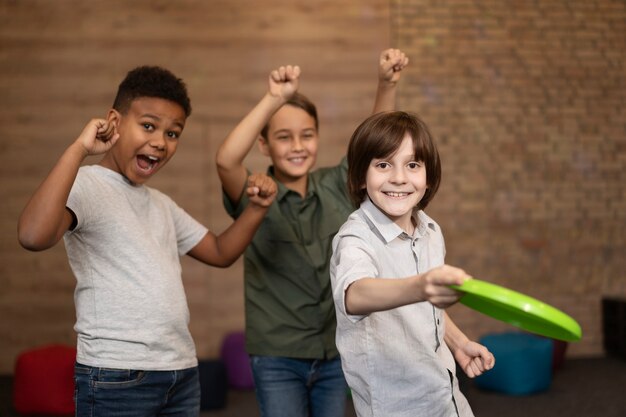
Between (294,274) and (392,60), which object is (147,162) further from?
(392,60)

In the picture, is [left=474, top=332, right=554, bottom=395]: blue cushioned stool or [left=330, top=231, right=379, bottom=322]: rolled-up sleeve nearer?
[left=330, top=231, right=379, bottom=322]: rolled-up sleeve

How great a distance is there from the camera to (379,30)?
5.52 meters

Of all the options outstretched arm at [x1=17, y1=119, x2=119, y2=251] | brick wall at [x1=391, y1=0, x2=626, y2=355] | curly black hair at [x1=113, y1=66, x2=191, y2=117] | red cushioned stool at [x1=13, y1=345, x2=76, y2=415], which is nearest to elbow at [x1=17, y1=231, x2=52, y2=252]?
outstretched arm at [x1=17, y1=119, x2=119, y2=251]

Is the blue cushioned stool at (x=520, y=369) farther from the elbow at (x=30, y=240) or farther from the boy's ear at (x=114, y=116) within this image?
the elbow at (x=30, y=240)

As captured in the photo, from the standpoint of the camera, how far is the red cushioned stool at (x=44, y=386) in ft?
14.0

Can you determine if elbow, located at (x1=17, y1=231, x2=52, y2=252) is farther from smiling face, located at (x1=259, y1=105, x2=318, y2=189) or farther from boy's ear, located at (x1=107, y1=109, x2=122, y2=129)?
smiling face, located at (x1=259, y1=105, x2=318, y2=189)

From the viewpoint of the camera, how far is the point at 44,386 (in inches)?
168

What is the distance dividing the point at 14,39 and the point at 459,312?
3869mm

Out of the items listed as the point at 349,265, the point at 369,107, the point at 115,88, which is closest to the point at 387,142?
the point at 349,265

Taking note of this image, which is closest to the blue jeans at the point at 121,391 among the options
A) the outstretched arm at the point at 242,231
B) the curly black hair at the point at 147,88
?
the outstretched arm at the point at 242,231

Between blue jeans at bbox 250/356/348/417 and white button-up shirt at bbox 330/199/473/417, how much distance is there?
1.78ft

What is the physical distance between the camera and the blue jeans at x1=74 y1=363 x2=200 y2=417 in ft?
5.79

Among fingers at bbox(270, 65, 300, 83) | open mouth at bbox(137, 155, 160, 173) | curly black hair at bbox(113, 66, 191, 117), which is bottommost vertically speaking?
open mouth at bbox(137, 155, 160, 173)

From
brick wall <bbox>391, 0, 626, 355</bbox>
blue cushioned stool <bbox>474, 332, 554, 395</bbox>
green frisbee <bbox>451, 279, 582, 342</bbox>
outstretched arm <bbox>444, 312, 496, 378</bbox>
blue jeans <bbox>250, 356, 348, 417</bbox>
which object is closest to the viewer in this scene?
green frisbee <bbox>451, 279, 582, 342</bbox>
